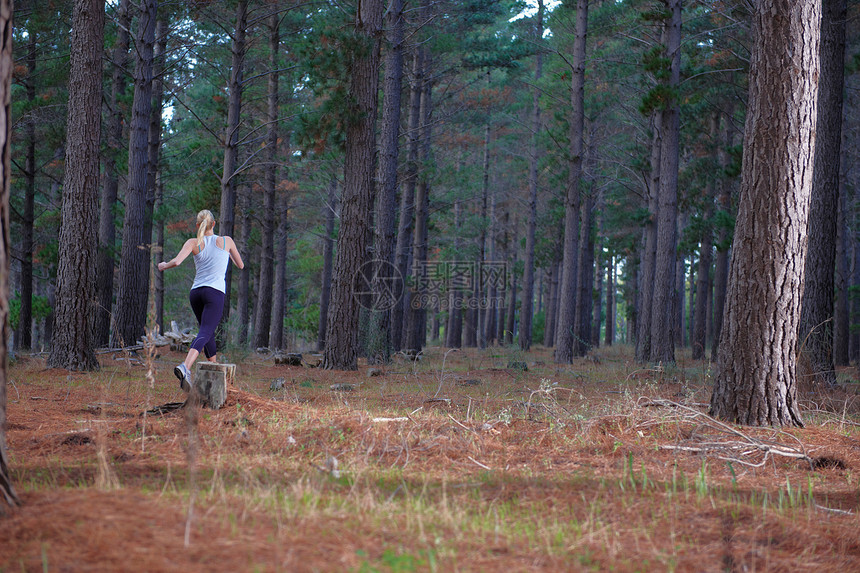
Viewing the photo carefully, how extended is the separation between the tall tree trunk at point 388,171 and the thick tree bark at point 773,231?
27.3 ft

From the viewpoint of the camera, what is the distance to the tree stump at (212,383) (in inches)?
231

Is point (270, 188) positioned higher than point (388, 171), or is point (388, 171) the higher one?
point (270, 188)

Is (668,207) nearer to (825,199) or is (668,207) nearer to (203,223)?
(825,199)

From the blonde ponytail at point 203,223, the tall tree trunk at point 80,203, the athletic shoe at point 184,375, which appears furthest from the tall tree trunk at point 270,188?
the athletic shoe at point 184,375

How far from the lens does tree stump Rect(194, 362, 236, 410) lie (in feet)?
19.3

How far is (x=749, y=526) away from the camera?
3287mm

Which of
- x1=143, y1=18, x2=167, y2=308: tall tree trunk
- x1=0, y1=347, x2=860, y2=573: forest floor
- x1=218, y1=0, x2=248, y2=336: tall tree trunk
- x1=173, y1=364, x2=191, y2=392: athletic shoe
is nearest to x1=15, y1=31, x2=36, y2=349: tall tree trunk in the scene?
x1=143, y1=18, x2=167, y2=308: tall tree trunk

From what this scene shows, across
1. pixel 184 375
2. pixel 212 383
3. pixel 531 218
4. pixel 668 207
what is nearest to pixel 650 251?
pixel 668 207

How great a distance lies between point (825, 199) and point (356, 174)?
738 cm

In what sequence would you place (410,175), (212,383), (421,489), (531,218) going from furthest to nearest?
(531,218), (410,175), (212,383), (421,489)

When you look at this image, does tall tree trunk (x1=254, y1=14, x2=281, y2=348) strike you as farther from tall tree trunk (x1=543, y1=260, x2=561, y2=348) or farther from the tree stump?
tall tree trunk (x1=543, y1=260, x2=561, y2=348)

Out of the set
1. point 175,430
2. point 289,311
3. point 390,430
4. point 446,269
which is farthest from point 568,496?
point 289,311

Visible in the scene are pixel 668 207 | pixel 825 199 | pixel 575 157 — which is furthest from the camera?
pixel 575 157

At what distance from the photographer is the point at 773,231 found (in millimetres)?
6012
